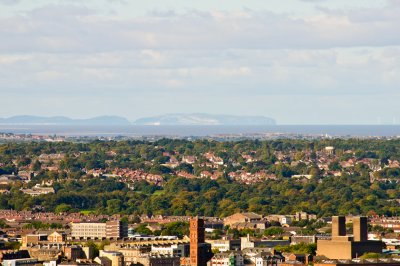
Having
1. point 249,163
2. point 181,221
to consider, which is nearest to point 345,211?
point 181,221

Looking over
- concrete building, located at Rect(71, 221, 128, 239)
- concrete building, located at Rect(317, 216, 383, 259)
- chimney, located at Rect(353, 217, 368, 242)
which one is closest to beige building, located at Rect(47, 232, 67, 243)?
concrete building, located at Rect(71, 221, 128, 239)

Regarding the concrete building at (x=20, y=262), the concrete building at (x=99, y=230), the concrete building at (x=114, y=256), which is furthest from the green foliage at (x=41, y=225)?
the concrete building at (x=20, y=262)

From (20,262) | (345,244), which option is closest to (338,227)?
(345,244)

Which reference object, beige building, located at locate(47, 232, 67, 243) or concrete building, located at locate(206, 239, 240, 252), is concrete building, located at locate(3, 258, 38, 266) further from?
beige building, located at locate(47, 232, 67, 243)

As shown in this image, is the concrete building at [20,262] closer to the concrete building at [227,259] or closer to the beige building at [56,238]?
the concrete building at [227,259]

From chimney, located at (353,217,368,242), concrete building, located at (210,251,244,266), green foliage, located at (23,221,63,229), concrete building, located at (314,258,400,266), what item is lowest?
green foliage, located at (23,221,63,229)

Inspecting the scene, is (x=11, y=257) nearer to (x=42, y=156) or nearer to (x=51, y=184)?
(x=51, y=184)

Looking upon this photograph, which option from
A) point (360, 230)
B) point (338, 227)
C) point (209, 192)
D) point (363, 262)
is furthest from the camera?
point (209, 192)

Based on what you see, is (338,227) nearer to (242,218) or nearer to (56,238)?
(56,238)
